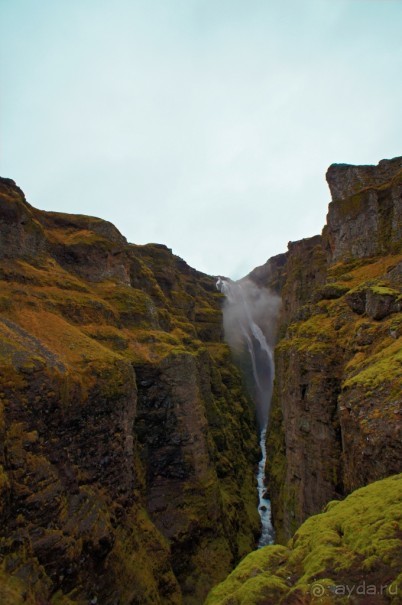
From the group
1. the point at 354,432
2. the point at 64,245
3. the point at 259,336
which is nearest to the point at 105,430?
the point at 354,432

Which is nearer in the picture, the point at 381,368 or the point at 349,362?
the point at 381,368

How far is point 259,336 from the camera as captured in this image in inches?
4938

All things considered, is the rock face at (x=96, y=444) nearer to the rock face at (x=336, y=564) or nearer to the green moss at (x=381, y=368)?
the rock face at (x=336, y=564)

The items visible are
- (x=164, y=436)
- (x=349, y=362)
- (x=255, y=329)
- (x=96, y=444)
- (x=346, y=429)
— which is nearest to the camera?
(x=346, y=429)

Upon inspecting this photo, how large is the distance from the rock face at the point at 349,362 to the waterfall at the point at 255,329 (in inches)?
1534

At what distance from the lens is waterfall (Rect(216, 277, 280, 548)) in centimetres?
9969

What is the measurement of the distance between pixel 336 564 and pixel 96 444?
2176 centimetres

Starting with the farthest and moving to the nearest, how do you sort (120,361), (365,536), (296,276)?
1. (296,276)
2. (120,361)
3. (365,536)

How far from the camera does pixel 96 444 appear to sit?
93.1ft

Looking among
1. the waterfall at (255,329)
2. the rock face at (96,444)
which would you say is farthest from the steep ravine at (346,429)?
the waterfall at (255,329)

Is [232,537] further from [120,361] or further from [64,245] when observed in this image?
[64,245]

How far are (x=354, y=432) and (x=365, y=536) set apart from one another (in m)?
8.80

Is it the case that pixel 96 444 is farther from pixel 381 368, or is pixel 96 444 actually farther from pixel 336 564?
pixel 336 564

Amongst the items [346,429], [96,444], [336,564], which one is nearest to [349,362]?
[346,429]
